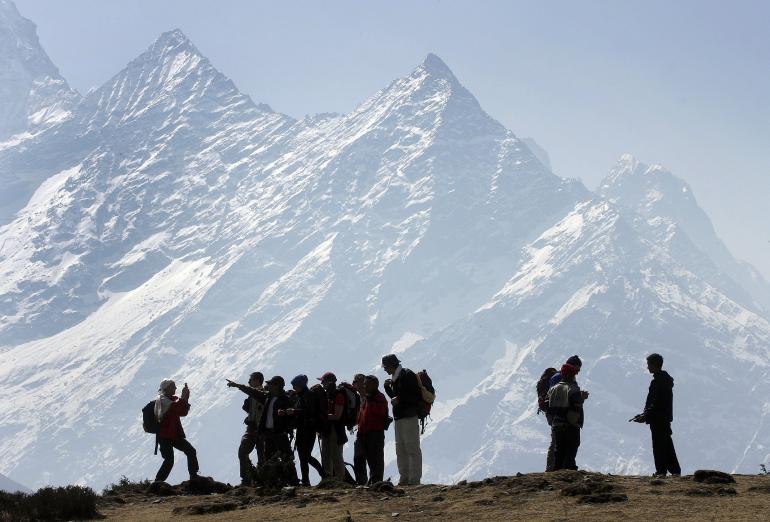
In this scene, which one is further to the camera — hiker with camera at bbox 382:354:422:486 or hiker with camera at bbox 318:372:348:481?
hiker with camera at bbox 318:372:348:481

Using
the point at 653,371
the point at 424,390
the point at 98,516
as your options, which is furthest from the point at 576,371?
the point at 98,516

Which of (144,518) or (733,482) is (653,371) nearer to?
(733,482)

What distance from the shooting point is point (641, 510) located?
15.4m

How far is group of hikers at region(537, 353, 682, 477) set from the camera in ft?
65.4

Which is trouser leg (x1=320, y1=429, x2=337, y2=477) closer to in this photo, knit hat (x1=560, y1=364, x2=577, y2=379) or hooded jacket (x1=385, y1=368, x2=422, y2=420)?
hooded jacket (x1=385, y1=368, x2=422, y2=420)

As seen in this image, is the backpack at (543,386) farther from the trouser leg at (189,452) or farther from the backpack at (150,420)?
the backpack at (150,420)

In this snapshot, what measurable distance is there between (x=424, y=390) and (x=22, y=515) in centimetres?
720

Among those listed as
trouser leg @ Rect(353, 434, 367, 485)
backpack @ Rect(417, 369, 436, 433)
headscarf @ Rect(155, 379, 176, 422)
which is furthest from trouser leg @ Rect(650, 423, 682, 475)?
headscarf @ Rect(155, 379, 176, 422)

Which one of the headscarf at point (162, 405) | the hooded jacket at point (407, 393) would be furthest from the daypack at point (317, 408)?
the headscarf at point (162, 405)

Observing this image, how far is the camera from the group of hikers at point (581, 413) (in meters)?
19.9

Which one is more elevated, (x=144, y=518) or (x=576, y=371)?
(x=576, y=371)

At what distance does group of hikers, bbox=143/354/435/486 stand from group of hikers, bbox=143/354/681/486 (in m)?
0.02

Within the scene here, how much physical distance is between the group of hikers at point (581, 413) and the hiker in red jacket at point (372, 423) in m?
3.03

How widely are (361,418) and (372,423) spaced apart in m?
0.27
